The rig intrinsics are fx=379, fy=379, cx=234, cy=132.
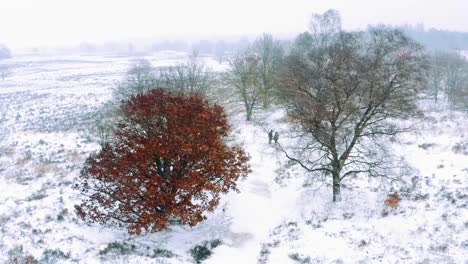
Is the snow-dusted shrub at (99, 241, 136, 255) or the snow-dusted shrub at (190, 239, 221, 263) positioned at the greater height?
the snow-dusted shrub at (99, 241, 136, 255)

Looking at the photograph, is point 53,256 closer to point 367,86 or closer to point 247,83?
point 367,86

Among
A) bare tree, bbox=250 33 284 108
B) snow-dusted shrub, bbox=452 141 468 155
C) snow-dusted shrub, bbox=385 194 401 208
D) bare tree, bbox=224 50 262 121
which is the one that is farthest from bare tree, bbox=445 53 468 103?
snow-dusted shrub, bbox=385 194 401 208

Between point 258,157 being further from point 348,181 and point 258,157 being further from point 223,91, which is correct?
point 223,91

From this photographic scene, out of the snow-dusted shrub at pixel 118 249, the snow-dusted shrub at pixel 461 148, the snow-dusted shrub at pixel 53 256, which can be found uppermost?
the snow-dusted shrub at pixel 461 148

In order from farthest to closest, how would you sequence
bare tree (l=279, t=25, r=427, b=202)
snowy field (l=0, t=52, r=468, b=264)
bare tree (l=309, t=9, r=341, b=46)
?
1. bare tree (l=309, t=9, r=341, b=46)
2. bare tree (l=279, t=25, r=427, b=202)
3. snowy field (l=0, t=52, r=468, b=264)

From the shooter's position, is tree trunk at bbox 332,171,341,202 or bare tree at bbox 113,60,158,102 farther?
bare tree at bbox 113,60,158,102

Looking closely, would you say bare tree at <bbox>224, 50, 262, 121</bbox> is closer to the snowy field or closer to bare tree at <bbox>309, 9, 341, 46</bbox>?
the snowy field

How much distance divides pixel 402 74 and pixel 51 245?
16308 mm

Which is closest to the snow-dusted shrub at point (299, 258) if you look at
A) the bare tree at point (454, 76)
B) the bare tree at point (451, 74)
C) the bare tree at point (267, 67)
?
the bare tree at point (267, 67)

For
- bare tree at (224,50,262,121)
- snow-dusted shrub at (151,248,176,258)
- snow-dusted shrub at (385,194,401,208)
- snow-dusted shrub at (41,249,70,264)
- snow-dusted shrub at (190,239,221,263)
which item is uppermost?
bare tree at (224,50,262,121)

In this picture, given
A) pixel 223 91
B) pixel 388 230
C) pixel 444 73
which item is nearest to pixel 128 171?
pixel 388 230

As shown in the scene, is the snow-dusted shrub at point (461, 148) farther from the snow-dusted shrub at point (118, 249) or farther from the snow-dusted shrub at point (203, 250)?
the snow-dusted shrub at point (118, 249)

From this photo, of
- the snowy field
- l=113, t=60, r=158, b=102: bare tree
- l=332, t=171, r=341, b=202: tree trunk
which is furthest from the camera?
l=113, t=60, r=158, b=102: bare tree

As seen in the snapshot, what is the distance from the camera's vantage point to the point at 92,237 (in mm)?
16172
